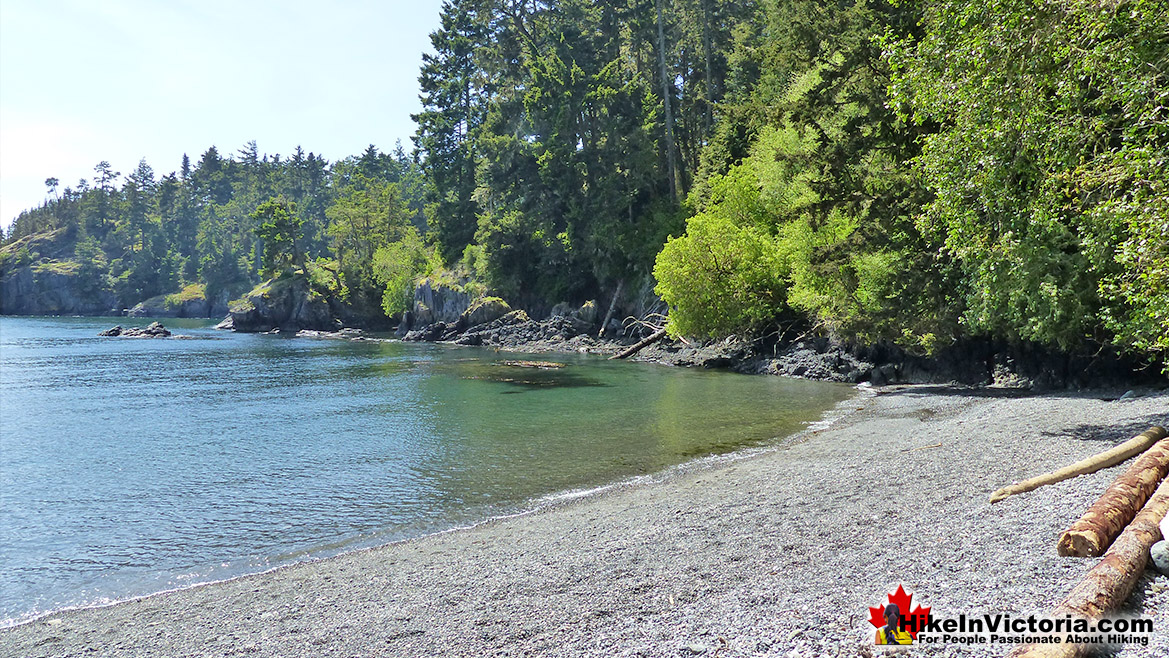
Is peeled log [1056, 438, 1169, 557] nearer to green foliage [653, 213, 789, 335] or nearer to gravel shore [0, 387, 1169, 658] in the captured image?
gravel shore [0, 387, 1169, 658]

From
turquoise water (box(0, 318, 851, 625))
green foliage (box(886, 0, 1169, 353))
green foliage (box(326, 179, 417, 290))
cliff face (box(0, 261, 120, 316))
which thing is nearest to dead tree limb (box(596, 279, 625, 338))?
turquoise water (box(0, 318, 851, 625))

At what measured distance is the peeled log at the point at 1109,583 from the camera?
5.67 meters

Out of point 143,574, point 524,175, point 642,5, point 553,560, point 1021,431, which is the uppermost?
→ point 642,5

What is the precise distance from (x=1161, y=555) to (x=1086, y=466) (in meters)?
5.32

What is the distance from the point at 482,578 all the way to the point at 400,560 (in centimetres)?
237

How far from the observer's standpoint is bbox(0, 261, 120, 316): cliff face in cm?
14738

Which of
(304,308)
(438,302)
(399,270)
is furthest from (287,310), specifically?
(438,302)

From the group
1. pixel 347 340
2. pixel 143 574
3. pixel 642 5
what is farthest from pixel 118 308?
pixel 143 574

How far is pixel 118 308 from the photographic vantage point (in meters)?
150

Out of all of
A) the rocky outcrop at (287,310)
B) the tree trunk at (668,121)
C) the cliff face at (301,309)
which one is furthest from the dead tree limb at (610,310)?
the rocky outcrop at (287,310)

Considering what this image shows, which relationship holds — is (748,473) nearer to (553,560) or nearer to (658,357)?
(553,560)
